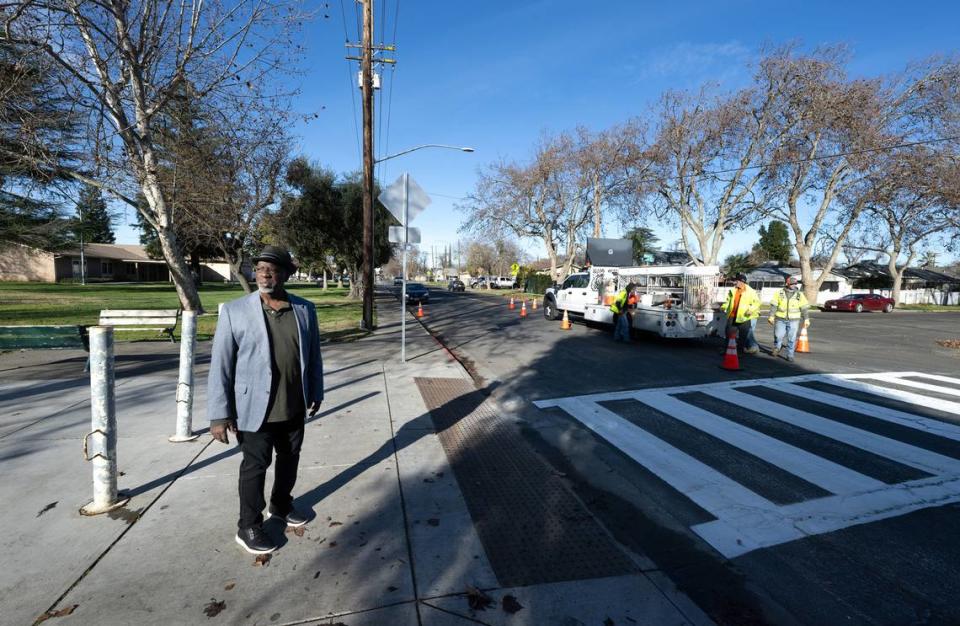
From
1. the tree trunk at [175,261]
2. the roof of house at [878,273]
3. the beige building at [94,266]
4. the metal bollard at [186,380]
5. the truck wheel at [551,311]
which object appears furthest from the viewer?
the roof of house at [878,273]

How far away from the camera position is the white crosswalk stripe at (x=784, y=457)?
342 centimetres

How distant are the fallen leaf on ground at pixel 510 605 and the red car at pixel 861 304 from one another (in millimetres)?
41851

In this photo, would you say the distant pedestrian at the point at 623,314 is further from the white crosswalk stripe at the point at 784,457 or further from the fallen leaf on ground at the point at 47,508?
the fallen leaf on ground at the point at 47,508

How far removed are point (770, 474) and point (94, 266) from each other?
76.1m

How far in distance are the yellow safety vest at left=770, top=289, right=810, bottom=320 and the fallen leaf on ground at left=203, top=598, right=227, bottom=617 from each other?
10.8 meters

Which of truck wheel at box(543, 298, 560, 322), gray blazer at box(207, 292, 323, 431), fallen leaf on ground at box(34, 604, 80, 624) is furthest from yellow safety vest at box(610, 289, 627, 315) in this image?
fallen leaf on ground at box(34, 604, 80, 624)

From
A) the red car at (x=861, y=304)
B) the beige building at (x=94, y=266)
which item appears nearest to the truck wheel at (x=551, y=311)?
the red car at (x=861, y=304)

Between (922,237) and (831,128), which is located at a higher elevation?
(831,128)

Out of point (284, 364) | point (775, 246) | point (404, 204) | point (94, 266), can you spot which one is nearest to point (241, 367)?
point (284, 364)

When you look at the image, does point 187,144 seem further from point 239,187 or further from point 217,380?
point 217,380

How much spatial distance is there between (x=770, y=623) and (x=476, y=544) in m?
1.62

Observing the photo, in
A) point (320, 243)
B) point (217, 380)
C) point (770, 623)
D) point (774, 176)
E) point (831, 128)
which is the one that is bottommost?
point (770, 623)

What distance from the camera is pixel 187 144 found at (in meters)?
13.0

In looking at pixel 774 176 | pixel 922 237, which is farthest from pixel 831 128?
pixel 922 237
